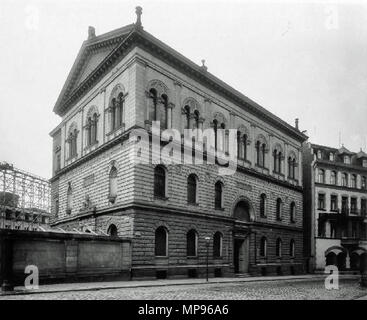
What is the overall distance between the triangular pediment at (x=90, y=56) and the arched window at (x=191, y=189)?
10.4 metres

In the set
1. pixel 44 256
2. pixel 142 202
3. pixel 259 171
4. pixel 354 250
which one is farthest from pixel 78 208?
pixel 354 250

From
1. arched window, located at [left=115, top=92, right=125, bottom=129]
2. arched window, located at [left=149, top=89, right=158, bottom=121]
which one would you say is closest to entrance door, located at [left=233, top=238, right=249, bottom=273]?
arched window, located at [left=149, top=89, right=158, bottom=121]

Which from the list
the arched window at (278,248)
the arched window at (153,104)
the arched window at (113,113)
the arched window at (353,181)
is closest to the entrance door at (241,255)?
the arched window at (278,248)

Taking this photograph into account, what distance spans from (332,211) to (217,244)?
73.5 feet

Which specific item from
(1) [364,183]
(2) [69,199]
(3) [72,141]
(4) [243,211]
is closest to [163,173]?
(4) [243,211]

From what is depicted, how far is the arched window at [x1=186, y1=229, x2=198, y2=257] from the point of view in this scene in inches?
1211

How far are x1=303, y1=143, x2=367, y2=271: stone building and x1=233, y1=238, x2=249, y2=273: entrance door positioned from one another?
14.8 m

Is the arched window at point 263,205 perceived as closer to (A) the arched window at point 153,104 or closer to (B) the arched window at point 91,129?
(A) the arched window at point 153,104

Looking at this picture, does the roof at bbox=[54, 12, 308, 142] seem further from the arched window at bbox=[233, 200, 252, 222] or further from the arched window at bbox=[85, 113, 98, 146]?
the arched window at bbox=[233, 200, 252, 222]

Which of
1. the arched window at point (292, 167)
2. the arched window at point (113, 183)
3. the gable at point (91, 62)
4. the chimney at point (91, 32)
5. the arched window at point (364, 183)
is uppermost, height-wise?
the chimney at point (91, 32)

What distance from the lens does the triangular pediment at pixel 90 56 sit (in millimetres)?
30703

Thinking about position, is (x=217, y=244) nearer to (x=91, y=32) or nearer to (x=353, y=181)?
(x=91, y=32)

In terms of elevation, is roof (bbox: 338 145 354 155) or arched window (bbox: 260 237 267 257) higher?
roof (bbox: 338 145 354 155)
